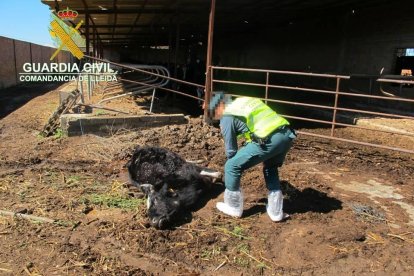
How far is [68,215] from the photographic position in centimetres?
437

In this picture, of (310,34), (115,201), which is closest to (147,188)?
(115,201)

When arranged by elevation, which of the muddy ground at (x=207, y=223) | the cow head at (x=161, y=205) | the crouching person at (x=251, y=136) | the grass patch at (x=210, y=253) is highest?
the crouching person at (x=251, y=136)

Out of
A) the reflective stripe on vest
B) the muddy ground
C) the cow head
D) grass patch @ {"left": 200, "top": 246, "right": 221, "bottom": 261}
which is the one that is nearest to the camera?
the muddy ground

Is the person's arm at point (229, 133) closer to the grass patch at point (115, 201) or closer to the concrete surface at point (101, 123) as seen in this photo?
the grass patch at point (115, 201)

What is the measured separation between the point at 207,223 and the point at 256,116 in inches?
48.5

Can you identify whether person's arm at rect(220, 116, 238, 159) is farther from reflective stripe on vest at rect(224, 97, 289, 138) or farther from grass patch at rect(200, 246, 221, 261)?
grass patch at rect(200, 246, 221, 261)

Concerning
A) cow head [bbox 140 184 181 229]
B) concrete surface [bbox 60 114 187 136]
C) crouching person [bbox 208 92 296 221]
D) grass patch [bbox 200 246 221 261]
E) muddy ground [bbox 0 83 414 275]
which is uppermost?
crouching person [bbox 208 92 296 221]

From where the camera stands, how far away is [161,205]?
14.0ft

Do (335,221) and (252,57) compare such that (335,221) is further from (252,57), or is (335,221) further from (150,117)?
(252,57)

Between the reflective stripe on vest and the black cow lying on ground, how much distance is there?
1.14 meters

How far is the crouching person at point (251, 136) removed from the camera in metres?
3.97

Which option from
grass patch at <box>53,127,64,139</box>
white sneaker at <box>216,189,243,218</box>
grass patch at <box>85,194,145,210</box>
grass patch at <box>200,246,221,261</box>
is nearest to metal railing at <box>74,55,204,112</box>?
grass patch at <box>53,127,64,139</box>

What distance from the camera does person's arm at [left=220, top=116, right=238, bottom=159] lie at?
401 cm

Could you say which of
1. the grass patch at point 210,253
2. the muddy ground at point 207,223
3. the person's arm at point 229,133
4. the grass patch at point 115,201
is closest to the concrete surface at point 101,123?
the muddy ground at point 207,223
